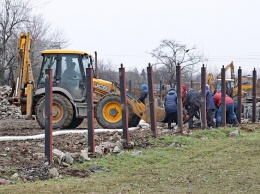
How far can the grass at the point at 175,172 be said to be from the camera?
290 inches

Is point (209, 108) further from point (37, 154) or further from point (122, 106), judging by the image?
point (37, 154)

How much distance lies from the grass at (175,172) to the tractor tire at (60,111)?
171 inches

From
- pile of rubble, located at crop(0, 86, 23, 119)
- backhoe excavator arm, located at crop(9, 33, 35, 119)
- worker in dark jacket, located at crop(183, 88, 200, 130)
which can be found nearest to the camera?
worker in dark jacket, located at crop(183, 88, 200, 130)

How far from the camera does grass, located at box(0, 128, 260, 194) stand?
736cm

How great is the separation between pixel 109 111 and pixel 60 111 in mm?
1570

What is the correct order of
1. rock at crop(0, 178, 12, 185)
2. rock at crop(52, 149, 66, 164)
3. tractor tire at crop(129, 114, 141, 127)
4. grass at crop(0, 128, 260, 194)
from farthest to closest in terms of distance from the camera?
tractor tire at crop(129, 114, 141, 127), rock at crop(52, 149, 66, 164), rock at crop(0, 178, 12, 185), grass at crop(0, 128, 260, 194)

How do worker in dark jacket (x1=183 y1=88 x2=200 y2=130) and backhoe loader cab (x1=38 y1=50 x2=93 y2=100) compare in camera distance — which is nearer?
worker in dark jacket (x1=183 y1=88 x2=200 y2=130)

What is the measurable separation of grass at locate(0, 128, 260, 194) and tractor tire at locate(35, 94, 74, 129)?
435 centimetres

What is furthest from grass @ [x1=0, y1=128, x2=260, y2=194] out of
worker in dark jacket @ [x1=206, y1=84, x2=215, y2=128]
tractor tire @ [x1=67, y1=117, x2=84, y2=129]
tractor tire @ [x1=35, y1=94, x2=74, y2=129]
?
tractor tire @ [x1=67, y1=117, x2=84, y2=129]

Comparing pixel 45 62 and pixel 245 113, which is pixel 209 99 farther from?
pixel 245 113

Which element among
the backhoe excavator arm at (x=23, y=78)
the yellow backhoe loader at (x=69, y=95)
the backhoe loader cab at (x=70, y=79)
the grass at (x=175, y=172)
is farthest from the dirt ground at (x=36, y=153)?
the backhoe excavator arm at (x=23, y=78)

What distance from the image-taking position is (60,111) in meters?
16.8

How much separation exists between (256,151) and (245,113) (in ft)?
41.1

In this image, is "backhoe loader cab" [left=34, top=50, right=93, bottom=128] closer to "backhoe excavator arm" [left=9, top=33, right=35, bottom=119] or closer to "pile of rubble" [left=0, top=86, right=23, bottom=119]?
"backhoe excavator arm" [left=9, top=33, right=35, bottom=119]
